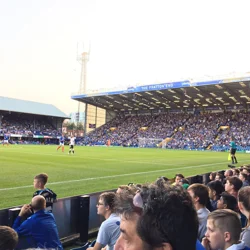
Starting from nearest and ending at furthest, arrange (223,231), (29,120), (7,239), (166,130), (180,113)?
1. (7,239)
2. (223,231)
3. (166,130)
4. (180,113)
5. (29,120)

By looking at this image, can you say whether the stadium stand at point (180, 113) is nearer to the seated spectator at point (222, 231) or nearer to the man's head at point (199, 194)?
the man's head at point (199, 194)

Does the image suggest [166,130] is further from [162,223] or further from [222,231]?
[162,223]

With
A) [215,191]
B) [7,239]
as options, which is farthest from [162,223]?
[215,191]

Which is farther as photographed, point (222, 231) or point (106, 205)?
point (106, 205)

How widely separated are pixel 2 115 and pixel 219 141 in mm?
47881

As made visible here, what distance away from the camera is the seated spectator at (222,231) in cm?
290

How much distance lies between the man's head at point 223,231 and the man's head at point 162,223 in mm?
1624

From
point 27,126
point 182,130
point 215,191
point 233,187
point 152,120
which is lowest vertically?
point 215,191

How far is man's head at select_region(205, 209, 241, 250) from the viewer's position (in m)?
2.90

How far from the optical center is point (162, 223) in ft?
4.57

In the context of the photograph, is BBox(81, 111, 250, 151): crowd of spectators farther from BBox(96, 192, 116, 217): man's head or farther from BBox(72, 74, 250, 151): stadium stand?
BBox(96, 192, 116, 217): man's head

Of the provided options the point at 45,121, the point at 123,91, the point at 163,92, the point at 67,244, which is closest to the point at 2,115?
the point at 45,121

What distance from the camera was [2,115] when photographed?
69.9 m

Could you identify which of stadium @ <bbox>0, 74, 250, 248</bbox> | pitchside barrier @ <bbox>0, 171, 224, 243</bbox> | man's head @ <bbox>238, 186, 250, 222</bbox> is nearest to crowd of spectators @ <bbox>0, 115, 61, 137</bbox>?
stadium @ <bbox>0, 74, 250, 248</bbox>
